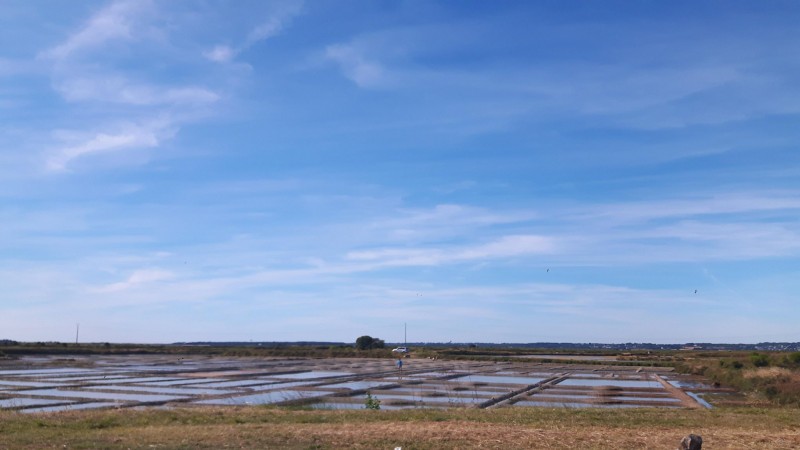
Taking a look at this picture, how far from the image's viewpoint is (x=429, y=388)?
4066 centimetres

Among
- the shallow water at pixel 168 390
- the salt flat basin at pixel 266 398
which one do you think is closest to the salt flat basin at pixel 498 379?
the salt flat basin at pixel 266 398

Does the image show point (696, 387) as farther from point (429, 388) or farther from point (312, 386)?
point (312, 386)

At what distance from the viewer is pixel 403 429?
15.7 meters

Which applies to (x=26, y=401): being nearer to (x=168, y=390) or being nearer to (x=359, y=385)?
(x=168, y=390)

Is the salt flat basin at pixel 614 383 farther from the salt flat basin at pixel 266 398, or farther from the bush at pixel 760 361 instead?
the salt flat basin at pixel 266 398

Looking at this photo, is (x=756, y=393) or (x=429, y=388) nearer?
(x=756, y=393)

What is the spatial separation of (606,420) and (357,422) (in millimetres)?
6512

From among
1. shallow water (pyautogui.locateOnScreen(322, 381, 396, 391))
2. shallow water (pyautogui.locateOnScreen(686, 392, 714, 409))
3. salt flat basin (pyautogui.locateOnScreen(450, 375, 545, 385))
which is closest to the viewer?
shallow water (pyautogui.locateOnScreen(686, 392, 714, 409))

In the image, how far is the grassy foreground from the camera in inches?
546

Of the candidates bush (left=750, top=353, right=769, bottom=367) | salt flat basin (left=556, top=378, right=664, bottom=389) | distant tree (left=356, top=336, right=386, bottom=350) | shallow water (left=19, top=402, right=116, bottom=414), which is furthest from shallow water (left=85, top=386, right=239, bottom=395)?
distant tree (left=356, top=336, right=386, bottom=350)

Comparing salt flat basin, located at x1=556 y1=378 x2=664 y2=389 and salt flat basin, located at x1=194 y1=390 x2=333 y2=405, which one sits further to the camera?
salt flat basin, located at x1=556 y1=378 x2=664 y2=389

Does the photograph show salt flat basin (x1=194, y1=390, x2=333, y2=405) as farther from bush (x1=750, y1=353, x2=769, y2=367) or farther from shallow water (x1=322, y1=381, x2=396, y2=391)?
bush (x1=750, y1=353, x2=769, y2=367)

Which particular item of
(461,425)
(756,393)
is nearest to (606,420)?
(461,425)

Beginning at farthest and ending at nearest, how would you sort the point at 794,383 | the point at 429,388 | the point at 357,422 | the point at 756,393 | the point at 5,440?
1. the point at 429,388
2. the point at 756,393
3. the point at 794,383
4. the point at 357,422
5. the point at 5,440
